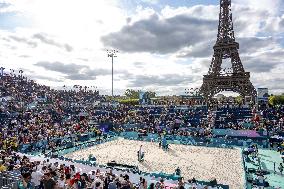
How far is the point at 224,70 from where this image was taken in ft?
192

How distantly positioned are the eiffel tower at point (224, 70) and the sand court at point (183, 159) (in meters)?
25.4

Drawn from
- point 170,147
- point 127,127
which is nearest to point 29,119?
point 127,127

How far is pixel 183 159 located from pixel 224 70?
3452cm

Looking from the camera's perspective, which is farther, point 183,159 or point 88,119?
point 88,119

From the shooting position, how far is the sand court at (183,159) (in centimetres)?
2275

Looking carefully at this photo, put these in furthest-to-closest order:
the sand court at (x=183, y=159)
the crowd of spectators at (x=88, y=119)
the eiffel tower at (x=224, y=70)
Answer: the eiffel tower at (x=224, y=70) < the crowd of spectators at (x=88, y=119) < the sand court at (x=183, y=159)

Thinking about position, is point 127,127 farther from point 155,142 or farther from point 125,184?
point 125,184

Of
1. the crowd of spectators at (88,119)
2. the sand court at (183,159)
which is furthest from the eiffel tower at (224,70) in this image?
the sand court at (183,159)

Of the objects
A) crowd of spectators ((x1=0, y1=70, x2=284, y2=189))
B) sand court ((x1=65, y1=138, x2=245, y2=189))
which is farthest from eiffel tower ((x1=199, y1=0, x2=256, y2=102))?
sand court ((x1=65, y1=138, x2=245, y2=189))

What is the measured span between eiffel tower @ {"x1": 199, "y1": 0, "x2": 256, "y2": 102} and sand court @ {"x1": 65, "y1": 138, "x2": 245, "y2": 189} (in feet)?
83.3

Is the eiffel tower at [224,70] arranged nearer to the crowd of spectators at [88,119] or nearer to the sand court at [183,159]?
the crowd of spectators at [88,119]

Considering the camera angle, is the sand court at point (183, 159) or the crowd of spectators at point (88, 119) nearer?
the sand court at point (183, 159)

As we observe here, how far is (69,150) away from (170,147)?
10.7 meters

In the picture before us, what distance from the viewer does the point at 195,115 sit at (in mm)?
47000
